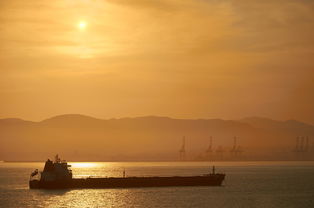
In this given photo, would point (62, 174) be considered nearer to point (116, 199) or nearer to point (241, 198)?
point (116, 199)

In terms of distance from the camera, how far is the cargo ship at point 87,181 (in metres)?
123

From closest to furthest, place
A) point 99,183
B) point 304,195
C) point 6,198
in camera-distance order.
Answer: point 6,198
point 304,195
point 99,183

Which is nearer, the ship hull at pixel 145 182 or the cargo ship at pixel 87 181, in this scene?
the cargo ship at pixel 87 181

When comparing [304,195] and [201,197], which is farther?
[304,195]

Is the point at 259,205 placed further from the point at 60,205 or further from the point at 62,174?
the point at 62,174

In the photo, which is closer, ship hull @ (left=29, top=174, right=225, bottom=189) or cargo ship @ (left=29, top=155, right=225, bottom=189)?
cargo ship @ (left=29, top=155, right=225, bottom=189)

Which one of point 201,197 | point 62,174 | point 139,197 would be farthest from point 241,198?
point 62,174

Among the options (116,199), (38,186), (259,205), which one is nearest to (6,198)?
(38,186)

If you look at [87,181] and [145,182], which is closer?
[87,181]

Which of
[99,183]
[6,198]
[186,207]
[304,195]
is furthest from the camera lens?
[99,183]

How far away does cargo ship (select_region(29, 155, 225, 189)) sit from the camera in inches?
4840

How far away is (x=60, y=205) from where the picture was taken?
94500 mm

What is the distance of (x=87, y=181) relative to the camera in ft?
433

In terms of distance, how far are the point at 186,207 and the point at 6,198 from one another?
3889cm
